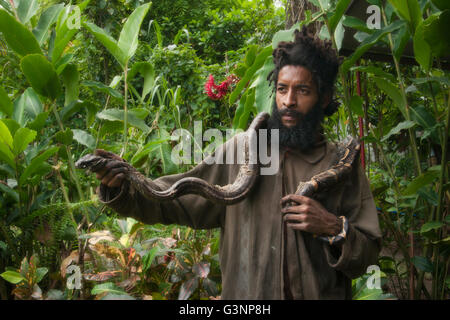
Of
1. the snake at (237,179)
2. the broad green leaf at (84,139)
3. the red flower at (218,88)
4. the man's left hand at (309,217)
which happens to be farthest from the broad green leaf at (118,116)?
the man's left hand at (309,217)

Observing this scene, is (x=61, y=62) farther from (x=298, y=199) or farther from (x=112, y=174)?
(x=298, y=199)

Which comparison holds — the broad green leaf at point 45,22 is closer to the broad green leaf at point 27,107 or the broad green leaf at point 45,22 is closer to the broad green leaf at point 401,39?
the broad green leaf at point 27,107

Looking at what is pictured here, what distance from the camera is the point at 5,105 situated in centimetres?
256

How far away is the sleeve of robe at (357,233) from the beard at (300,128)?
23 centimetres

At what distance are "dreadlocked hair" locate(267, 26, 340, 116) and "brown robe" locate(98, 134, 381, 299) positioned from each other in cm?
27

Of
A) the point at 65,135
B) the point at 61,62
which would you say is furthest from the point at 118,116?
the point at 61,62

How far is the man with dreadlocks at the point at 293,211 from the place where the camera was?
141 cm

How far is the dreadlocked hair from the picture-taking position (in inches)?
60.3

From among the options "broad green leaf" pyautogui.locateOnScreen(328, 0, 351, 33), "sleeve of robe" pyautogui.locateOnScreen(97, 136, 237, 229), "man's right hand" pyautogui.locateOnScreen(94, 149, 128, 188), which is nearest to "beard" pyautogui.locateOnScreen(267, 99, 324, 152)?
"sleeve of robe" pyautogui.locateOnScreen(97, 136, 237, 229)

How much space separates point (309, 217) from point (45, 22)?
2.32 metres

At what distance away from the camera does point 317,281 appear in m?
1.45
